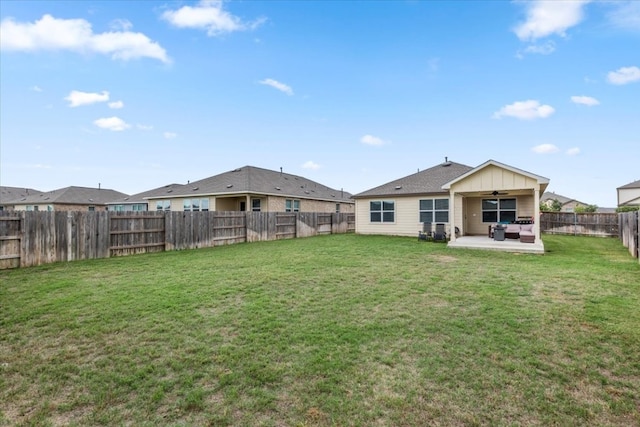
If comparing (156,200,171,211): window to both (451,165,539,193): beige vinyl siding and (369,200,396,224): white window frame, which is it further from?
(451,165,539,193): beige vinyl siding

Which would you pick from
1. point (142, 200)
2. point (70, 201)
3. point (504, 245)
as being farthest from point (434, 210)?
point (70, 201)

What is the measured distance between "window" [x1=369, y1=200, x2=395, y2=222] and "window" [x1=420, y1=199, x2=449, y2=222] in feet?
5.66

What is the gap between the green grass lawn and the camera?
2354 millimetres

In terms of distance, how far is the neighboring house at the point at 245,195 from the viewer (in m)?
20.3

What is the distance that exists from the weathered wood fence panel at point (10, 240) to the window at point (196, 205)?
13012 millimetres

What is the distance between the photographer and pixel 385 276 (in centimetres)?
698

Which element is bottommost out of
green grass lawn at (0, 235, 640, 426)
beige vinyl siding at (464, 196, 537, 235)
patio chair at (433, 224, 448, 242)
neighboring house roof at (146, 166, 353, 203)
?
green grass lawn at (0, 235, 640, 426)

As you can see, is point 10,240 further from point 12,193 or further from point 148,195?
point 12,193

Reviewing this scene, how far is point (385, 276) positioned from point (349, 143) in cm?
1813

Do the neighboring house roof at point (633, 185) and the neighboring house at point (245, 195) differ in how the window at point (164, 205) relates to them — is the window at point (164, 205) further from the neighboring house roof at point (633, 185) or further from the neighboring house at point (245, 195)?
the neighboring house roof at point (633, 185)

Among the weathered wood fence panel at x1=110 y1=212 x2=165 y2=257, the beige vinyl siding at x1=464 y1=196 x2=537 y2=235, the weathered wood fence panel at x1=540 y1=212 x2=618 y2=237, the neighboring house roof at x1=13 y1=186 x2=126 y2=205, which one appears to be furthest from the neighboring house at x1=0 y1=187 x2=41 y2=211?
the weathered wood fence panel at x1=540 y1=212 x2=618 y2=237

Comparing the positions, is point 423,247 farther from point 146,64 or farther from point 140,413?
point 146,64

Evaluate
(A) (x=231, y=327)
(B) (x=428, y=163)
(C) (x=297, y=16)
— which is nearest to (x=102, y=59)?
(C) (x=297, y=16)

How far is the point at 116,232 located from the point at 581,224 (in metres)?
24.3
